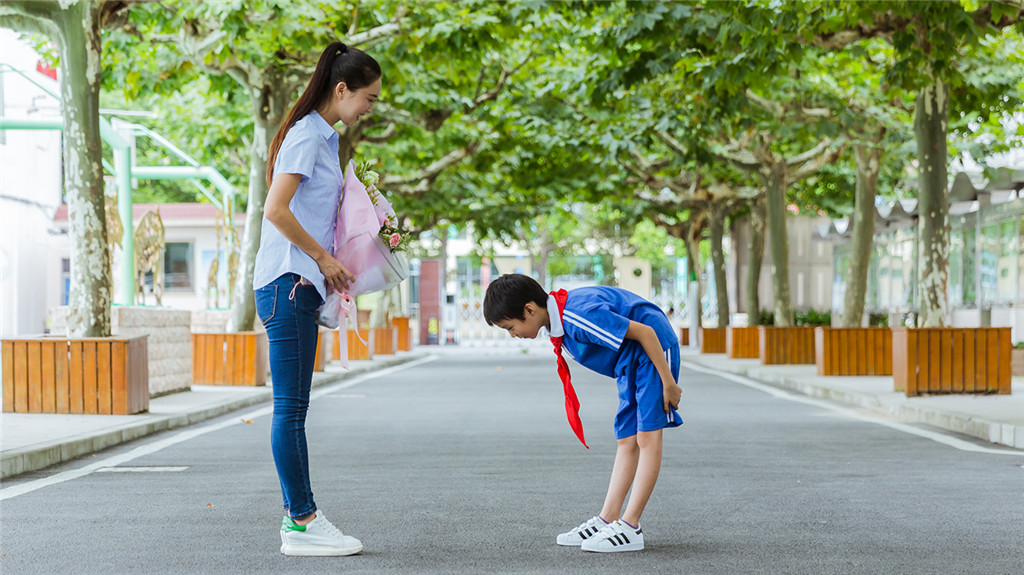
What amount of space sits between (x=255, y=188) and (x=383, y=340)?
1384 cm

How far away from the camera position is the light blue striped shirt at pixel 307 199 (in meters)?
4.81

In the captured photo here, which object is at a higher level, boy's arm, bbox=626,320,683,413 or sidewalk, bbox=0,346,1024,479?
boy's arm, bbox=626,320,683,413

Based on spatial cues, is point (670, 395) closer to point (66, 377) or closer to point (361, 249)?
point (361, 249)

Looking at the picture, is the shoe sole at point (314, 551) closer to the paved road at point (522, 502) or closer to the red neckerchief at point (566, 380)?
the paved road at point (522, 502)

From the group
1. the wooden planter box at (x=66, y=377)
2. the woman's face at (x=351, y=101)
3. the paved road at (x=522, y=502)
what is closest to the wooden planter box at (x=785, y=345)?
the paved road at (x=522, y=502)

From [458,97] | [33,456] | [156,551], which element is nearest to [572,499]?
[156,551]

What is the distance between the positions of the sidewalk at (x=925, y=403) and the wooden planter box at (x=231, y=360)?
7.59 metres

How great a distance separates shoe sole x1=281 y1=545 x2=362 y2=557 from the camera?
197 inches

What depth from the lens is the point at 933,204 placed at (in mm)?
14898

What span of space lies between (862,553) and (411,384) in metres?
14.3

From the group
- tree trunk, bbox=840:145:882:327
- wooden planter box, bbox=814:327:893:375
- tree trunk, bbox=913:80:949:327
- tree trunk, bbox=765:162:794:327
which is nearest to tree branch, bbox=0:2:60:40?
tree trunk, bbox=913:80:949:327

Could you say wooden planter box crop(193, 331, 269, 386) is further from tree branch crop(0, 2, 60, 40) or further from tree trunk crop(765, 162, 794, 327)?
tree trunk crop(765, 162, 794, 327)

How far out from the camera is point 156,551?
5152 mm

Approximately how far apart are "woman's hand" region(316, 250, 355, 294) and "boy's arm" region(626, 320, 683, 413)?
45.1 inches
